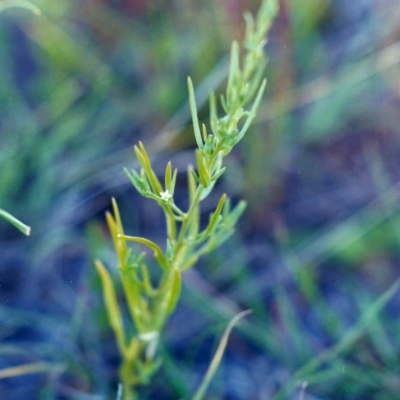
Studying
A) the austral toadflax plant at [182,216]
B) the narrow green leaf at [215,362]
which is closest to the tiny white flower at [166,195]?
the austral toadflax plant at [182,216]

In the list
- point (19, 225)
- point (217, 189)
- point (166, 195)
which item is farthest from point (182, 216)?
point (217, 189)

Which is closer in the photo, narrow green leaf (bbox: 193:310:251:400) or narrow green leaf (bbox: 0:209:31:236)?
narrow green leaf (bbox: 0:209:31:236)

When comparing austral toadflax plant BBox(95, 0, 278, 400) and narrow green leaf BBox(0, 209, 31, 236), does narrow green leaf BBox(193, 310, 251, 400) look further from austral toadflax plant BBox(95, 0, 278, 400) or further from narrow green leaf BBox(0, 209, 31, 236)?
narrow green leaf BBox(0, 209, 31, 236)

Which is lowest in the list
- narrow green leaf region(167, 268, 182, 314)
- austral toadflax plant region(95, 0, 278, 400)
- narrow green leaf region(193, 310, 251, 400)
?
narrow green leaf region(193, 310, 251, 400)

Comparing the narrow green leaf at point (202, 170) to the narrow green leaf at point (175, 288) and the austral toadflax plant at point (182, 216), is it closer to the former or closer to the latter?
the austral toadflax plant at point (182, 216)

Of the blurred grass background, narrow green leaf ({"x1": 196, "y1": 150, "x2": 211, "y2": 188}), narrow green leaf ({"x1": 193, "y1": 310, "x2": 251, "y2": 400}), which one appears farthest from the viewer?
the blurred grass background

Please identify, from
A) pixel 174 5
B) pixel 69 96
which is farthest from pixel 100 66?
pixel 174 5

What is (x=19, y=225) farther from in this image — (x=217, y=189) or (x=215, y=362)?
(x=217, y=189)

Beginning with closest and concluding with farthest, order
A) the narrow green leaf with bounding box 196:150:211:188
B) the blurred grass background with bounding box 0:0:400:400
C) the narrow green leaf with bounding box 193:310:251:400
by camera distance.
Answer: the narrow green leaf with bounding box 196:150:211:188, the narrow green leaf with bounding box 193:310:251:400, the blurred grass background with bounding box 0:0:400:400

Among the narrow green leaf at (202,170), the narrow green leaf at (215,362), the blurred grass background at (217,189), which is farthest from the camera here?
the blurred grass background at (217,189)

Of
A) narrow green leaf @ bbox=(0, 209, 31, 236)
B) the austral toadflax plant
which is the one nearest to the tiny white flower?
the austral toadflax plant
